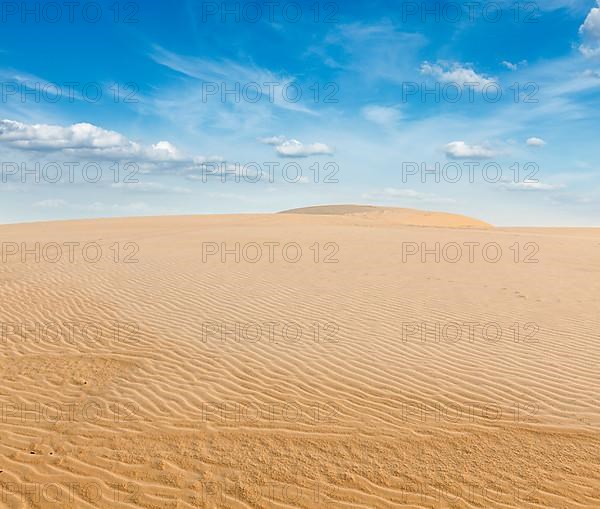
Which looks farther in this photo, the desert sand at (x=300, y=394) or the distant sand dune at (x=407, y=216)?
the distant sand dune at (x=407, y=216)

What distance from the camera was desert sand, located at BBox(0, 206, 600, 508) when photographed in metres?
5.17

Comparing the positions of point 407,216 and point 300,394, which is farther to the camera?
point 407,216

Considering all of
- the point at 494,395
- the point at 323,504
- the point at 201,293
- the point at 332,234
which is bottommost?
the point at 323,504

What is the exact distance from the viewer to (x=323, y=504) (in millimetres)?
4898

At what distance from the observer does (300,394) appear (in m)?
7.29

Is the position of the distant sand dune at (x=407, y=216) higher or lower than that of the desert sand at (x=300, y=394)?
higher

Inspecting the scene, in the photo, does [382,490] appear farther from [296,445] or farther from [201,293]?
[201,293]

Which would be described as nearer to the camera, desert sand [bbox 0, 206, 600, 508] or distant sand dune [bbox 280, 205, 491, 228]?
desert sand [bbox 0, 206, 600, 508]

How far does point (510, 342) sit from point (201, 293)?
8.12 metres

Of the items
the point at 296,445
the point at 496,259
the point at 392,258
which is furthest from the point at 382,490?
the point at 496,259

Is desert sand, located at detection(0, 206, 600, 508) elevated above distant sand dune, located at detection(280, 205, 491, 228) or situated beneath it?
situated beneath

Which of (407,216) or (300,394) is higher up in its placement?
(407,216)

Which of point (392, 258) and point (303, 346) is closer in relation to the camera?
point (303, 346)

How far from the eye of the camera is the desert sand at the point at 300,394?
5168 millimetres
